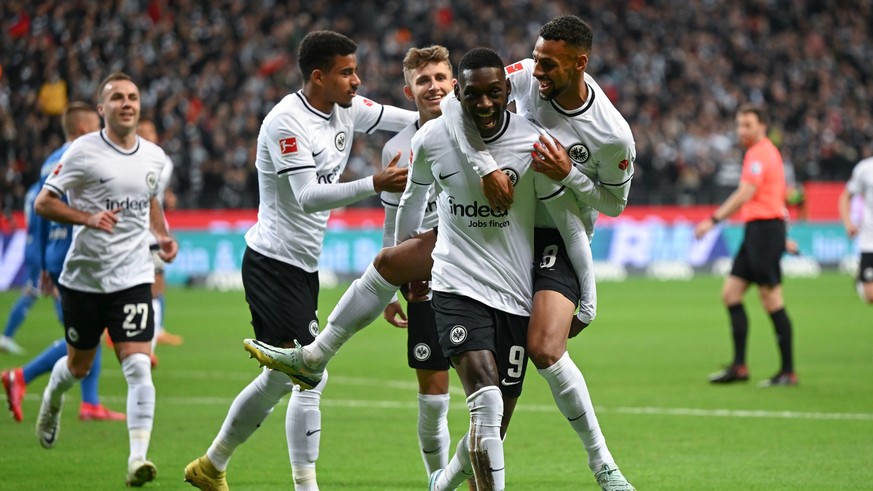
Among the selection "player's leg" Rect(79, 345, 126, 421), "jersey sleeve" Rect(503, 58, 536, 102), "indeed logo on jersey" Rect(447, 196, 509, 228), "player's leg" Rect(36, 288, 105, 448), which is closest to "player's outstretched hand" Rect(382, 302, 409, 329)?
"indeed logo on jersey" Rect(447, 196, 509, 228)

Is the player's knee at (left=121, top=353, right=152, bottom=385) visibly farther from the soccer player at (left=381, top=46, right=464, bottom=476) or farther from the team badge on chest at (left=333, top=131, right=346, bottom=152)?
the team badge on chest at (left=333, top=131, right=346, bottom=152)

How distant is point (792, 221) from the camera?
90.7 ft

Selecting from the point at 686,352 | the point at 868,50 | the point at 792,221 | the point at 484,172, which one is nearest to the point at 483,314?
the point at 484,172

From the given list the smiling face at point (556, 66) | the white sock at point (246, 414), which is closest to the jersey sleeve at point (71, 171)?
the white sock at point (246, 414)

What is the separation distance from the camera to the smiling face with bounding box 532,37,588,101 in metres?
5.79

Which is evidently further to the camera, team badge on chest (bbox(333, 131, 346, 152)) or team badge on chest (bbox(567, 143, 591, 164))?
team badge on chest (bbox(333, 131, 346, 152))

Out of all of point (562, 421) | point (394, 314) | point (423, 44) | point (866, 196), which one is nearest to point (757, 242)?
point (866, 196)

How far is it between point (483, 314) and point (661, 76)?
96.8 ft

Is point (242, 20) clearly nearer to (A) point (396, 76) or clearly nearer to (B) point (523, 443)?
(A) point (396, 76)

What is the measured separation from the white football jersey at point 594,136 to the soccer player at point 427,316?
3.05 feet

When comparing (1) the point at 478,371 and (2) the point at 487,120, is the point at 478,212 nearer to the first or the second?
(2) the point at 487,120

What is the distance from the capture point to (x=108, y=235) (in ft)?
26.6

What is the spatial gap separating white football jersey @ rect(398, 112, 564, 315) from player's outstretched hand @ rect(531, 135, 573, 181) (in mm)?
82

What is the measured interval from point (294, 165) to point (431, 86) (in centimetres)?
90
